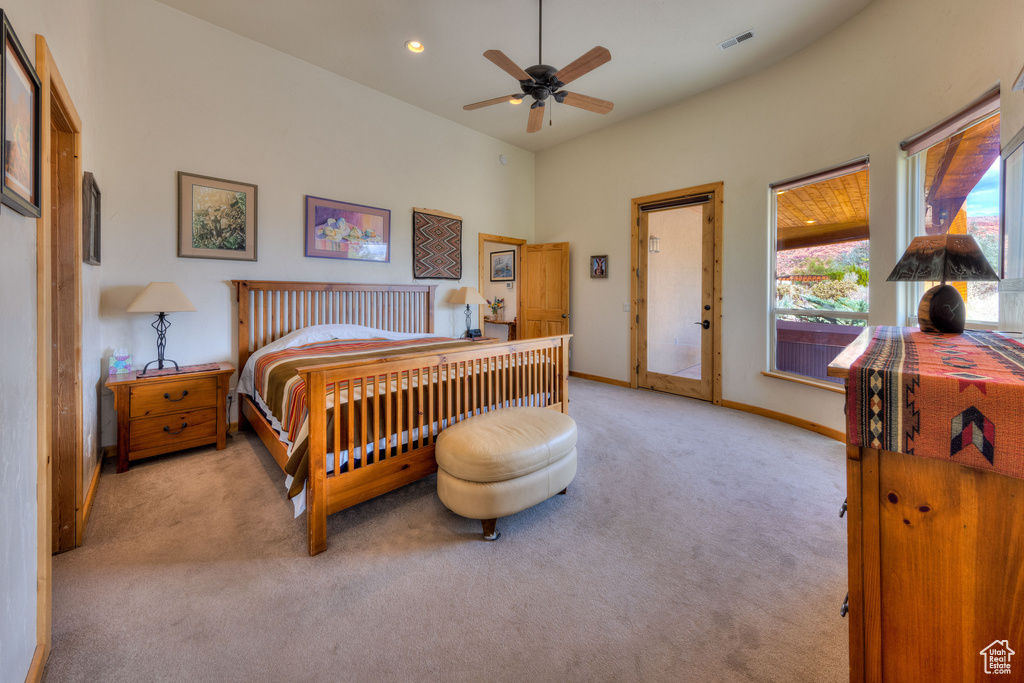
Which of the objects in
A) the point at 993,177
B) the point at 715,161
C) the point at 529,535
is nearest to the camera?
the point at 529,535

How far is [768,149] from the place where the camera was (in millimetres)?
3709

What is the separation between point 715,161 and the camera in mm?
4145

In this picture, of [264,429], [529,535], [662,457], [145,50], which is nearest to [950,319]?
[662,457]

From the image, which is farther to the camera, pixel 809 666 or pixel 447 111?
pixel 447 111

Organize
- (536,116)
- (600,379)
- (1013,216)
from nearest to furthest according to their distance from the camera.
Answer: (1013,216) < (536,116) < (600,379)

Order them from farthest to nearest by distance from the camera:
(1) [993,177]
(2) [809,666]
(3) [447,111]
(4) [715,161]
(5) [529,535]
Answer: (3) [447,111] → (4) [715,161] → (1) [993,177] → (5) [529,535] → (2) [809,666]

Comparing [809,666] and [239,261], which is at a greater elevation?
[239,261]

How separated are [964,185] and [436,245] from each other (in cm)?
432

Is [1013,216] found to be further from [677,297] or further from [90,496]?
[90,496]

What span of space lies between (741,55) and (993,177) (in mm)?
2296

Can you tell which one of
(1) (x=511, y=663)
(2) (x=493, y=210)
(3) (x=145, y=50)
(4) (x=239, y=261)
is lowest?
(1) (x=511, y=663)

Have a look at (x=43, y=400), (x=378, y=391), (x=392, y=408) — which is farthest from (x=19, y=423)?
(x=392, y=408)

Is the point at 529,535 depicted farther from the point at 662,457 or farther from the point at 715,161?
the point at 715,161

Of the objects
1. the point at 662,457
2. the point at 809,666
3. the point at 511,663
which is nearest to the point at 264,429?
the point at 511,663
